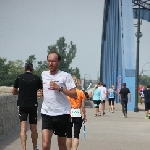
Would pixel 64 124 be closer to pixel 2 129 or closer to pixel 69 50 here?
pixel 2 129

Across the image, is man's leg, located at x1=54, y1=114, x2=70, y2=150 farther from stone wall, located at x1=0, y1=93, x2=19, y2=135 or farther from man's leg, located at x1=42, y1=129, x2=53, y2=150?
stone wall, located at x1=0, y1=93, x2=19, y2=135

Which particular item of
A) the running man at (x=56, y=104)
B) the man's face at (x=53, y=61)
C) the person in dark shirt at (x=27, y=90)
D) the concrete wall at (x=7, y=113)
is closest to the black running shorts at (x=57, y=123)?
the running man at (x=56, y=104)

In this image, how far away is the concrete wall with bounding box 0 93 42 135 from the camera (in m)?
12.9

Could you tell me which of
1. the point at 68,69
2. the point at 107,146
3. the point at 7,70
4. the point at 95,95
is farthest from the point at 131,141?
the point at 68,69

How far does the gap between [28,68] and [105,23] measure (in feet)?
168

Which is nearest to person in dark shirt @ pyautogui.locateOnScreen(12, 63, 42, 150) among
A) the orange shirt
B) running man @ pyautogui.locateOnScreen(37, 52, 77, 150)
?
the orange shirt

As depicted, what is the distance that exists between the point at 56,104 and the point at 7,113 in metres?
7.42

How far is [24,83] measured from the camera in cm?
904

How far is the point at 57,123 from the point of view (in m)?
6.91

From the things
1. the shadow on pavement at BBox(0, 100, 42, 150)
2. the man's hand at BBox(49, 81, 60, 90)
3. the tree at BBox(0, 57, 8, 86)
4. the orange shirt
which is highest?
the tree at BBox(0, 57, 8, 86)

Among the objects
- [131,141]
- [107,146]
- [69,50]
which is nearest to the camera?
[107,146]

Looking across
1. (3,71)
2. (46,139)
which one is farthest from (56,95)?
(3,71)

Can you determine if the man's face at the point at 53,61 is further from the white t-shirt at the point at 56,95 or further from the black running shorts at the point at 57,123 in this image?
the black running shorts at the point at 57,123

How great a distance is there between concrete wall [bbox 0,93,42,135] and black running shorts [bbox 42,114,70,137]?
5846 mm
